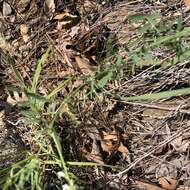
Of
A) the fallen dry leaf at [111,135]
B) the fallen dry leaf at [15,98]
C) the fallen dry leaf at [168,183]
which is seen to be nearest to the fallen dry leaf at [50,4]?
the fallen dry leaf at [15,98]

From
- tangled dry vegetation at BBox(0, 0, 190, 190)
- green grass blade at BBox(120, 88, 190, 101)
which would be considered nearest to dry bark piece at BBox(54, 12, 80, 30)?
tangled dry vegetation at BBox(0, 0, 190, 190)

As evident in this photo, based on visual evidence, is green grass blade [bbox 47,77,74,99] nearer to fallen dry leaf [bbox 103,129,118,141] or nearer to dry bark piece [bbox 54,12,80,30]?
fallen dry leaf [bbox 103,129,118,141]

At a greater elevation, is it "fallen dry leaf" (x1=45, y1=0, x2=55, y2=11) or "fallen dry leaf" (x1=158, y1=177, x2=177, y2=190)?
"fallen dry leaf" (x1=45, y1=0, x2=55, y2=11)

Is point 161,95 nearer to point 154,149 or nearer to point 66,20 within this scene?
point 154,149

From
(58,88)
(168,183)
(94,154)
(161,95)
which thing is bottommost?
(168,183)

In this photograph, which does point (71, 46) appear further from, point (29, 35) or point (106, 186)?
point (106, 186)

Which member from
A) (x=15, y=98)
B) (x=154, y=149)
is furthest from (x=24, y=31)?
(x=154, y=149)

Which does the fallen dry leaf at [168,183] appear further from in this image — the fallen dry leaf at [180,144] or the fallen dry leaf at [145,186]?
the fallen dry leaf at [180,144]

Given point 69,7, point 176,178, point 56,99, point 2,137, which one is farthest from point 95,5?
point 176,178

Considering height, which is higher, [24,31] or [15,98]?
[24,31]
